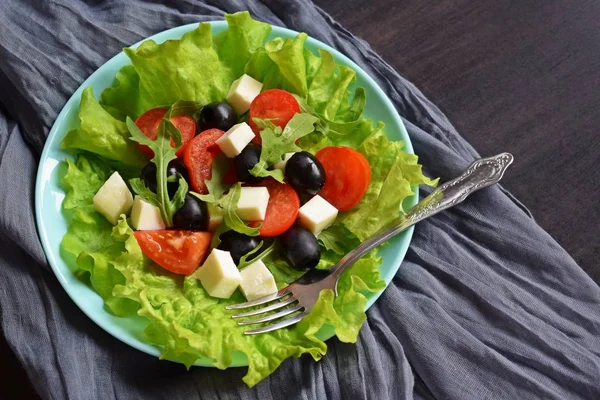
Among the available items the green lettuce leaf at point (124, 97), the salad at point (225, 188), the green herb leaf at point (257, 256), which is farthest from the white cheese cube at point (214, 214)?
the green lettuce leaf at point (124, 97)

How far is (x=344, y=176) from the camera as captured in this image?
61.2 inches

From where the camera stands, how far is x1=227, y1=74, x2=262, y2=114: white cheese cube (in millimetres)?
1585

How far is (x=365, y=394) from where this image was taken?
1450mm

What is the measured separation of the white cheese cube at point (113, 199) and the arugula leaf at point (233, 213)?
0.22 m

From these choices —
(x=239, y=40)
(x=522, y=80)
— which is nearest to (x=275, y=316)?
(x=239, y=40)

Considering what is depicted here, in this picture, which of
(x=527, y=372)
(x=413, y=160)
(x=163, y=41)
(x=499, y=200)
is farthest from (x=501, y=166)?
(x=163, y=41)

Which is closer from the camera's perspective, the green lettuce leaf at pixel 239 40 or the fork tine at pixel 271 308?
the fork tine at pixel 271 308

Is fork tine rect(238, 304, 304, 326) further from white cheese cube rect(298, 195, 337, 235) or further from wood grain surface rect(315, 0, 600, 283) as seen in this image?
wood grain surface rect(315, 0, 600, 283)

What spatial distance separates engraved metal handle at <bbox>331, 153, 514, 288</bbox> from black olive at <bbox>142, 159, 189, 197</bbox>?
42cm

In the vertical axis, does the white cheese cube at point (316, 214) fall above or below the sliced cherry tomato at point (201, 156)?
below

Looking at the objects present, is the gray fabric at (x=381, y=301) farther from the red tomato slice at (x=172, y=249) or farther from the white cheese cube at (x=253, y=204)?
the white cheese cube at (x=253, y=204)

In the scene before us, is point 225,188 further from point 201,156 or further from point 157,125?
point 157,125

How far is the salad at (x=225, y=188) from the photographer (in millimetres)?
1411

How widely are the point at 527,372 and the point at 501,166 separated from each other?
52 centimetres
